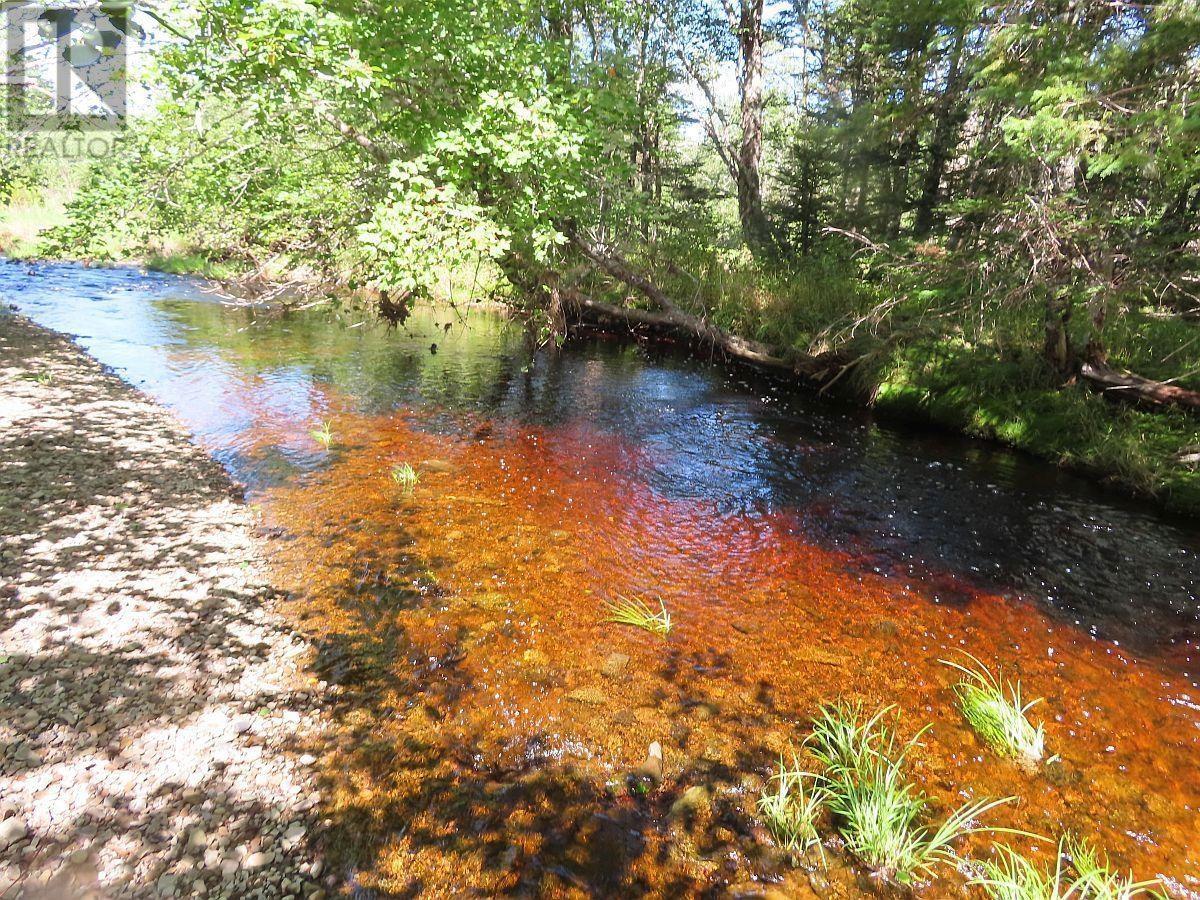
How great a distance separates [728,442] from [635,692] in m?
6.19

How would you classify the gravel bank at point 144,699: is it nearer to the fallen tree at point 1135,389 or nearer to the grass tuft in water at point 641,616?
the grass tuft in water at point 641,616

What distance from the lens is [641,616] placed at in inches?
191

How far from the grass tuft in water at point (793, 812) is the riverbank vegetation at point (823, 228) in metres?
6.61

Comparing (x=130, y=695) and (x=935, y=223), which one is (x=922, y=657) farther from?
(x=935, y=223)

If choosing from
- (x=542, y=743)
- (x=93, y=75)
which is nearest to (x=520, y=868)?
(x=542, y=743)

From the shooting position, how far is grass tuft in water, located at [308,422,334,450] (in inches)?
328

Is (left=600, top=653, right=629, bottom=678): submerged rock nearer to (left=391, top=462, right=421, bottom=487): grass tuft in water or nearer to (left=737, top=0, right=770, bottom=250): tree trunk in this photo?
(left=391, top=462, right=421, bottom=487): grass tuft in water

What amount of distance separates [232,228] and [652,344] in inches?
425

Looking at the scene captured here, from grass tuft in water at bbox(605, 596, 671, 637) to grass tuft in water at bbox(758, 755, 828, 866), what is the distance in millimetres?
1561

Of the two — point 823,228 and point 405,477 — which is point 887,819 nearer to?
point 405,477

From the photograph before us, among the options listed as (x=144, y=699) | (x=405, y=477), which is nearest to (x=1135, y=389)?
(x=405, y=477)

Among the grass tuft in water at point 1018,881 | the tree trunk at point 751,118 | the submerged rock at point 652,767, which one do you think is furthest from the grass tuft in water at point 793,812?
the tree trunk at point 751,118

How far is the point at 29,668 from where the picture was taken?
3611 mm

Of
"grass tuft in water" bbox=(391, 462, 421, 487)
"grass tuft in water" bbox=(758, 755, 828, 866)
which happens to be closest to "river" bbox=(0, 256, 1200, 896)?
"grass tuft in water" bbox=(758, 755, 828, 866)
